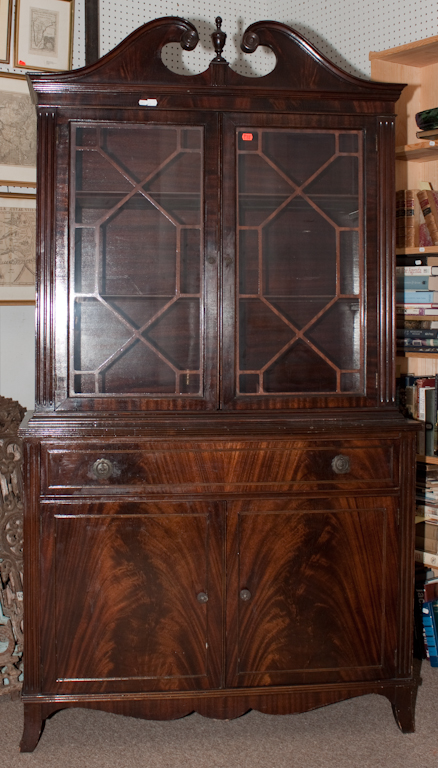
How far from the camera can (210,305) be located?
7.38 ft

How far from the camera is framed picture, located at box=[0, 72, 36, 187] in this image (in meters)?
2.81

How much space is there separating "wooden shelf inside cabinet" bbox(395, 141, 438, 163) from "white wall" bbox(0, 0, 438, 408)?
1.65 feet

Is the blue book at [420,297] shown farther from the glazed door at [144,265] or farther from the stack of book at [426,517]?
the glazed door at [144,265]

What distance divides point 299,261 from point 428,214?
2.74 feet

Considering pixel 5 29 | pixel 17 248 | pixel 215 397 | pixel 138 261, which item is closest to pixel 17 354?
pixel 17 248

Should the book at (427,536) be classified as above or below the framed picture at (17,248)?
below

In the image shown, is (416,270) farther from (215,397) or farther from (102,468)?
(102,468)

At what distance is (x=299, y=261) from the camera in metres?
2.34

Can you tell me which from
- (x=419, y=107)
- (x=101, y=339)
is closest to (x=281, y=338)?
(x=101, y=339)

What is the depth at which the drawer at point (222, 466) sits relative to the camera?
2.17 m

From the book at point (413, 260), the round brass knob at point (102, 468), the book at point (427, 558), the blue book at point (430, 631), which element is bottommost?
the blue book at point (430, 631)

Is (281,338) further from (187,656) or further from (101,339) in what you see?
(187,656)

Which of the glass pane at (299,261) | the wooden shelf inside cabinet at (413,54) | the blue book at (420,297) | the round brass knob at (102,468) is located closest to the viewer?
the round brass knob at (102,468)

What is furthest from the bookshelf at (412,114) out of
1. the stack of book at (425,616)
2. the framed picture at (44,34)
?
the framed picture at (44,34)
